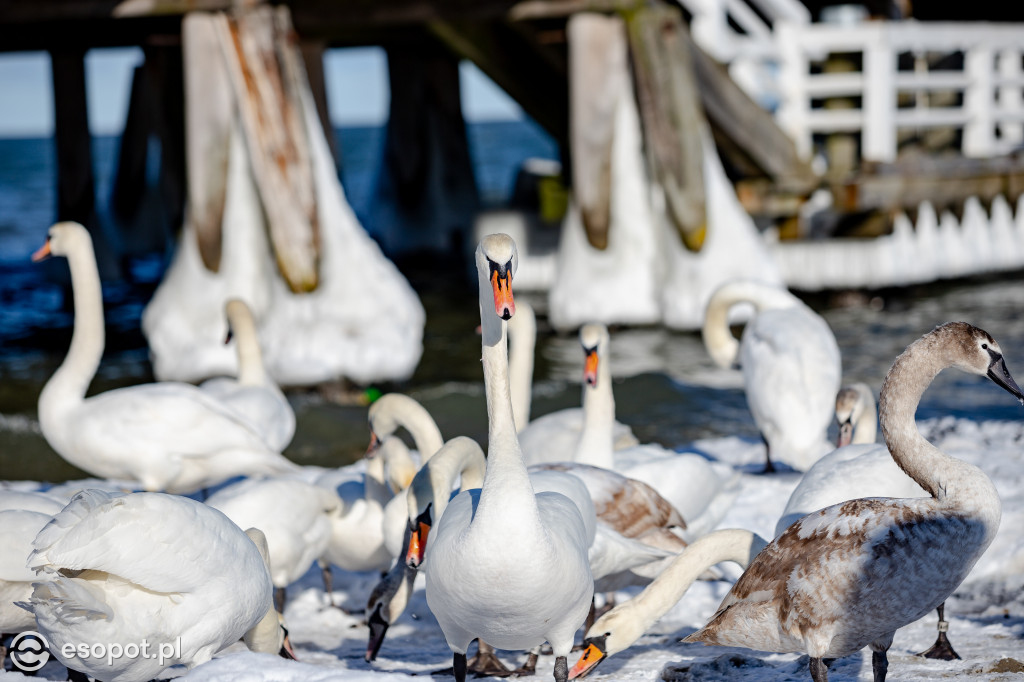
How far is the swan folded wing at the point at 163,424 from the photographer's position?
18.3 ft

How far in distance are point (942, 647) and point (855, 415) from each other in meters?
1.55

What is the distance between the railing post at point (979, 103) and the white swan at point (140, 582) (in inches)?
464

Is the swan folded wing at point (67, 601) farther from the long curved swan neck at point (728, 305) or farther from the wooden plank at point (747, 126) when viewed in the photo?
the wooden plank at point (747, 126)

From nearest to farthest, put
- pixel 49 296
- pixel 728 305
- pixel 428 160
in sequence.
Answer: pixel 728 305
pixel 49 296
pixel 428 160

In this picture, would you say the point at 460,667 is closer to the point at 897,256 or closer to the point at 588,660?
the point at 588,660

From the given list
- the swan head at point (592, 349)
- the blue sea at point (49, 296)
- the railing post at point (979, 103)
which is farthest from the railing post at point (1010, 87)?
the swan head at point (592, 349)

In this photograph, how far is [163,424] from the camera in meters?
5.60

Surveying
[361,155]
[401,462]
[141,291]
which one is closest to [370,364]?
[401,462]

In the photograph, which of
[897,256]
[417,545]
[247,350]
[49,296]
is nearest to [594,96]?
[247,350]

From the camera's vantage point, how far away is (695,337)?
1068 cm

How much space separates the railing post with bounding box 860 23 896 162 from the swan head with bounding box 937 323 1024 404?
893 centimetres

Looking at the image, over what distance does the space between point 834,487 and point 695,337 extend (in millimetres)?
6384

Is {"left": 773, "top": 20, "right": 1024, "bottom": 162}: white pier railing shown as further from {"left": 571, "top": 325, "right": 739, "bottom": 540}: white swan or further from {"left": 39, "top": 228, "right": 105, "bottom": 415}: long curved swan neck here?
{"left": 39, "top": 228, "right": 105, "bottom": 415}: long curved swan neck

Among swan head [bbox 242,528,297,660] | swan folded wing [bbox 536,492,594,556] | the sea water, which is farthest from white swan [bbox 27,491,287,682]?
the sea water
